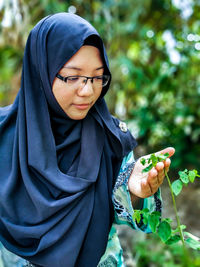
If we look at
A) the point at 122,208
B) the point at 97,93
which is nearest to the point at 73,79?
the point at 97,93

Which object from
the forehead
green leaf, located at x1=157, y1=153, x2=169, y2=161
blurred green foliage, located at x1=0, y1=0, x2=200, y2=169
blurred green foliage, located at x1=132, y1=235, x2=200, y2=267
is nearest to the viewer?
green leaf, located at x1=157, y1=153, x2=169, y2=161

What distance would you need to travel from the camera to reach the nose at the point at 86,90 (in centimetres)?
123

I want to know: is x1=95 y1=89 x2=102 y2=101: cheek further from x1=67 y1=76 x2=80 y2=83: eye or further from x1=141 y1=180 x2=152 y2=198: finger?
x1=141 y1=180 x2=152 y2=198: finger

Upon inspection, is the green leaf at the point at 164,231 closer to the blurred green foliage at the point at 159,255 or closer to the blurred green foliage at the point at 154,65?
the blurred green foliage at the point at 159,255

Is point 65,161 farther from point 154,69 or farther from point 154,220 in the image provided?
point 154,69

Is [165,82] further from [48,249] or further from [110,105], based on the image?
[48,249]

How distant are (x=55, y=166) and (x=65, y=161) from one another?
0.08 meters

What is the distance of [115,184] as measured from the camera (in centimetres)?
134

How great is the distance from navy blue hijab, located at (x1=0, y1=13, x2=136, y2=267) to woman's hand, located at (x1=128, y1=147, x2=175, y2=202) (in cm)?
13

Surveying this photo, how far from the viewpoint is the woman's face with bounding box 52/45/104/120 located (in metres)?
1.23

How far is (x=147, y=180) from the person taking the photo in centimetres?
115

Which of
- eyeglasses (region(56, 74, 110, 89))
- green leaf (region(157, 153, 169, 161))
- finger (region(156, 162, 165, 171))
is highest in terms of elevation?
eyeglasses (region(56, 74, 110, 89))

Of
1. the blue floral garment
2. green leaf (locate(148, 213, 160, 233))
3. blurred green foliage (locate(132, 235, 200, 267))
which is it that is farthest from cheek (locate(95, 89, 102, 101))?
blurred green foliage (locate(132, 235, 200, 267))

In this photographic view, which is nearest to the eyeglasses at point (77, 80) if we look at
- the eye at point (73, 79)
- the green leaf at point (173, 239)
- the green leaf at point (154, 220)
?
the eye at point (73, 79)
